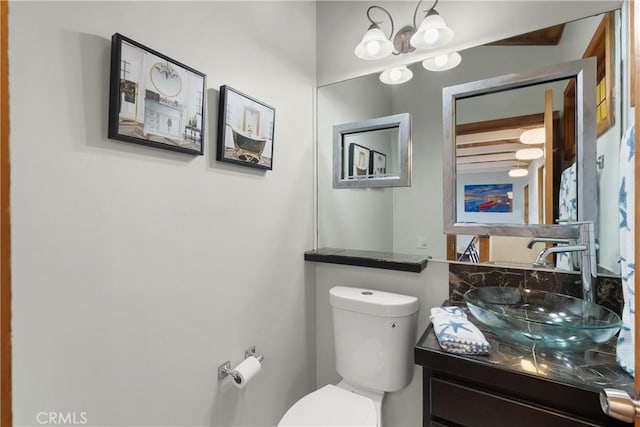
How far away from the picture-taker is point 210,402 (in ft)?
3.92

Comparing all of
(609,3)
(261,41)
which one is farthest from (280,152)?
(609,3)

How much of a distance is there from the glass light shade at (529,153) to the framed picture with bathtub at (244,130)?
1174 mm

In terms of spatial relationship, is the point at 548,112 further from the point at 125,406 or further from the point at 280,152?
the point at 125,406

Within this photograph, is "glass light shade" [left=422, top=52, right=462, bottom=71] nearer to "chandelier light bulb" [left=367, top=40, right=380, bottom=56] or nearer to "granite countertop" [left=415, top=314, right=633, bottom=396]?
"chandelier light bulb" [left=367, top=40, right=380, bottom=56]

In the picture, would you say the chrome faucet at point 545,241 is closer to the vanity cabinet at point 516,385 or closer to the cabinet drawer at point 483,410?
the vanity cabinet at point 516,385

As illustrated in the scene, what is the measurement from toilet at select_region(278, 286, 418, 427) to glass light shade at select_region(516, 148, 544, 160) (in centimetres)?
83


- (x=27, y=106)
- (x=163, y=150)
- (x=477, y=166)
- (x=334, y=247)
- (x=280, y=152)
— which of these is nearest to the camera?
(x=27, y=106)

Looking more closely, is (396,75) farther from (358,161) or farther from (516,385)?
(516,385)

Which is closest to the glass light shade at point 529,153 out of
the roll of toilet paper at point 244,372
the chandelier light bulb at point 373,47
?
the chandelier light bulb at point 373,47

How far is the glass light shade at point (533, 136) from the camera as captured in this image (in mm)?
1291

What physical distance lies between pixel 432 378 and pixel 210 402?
0.88 metres

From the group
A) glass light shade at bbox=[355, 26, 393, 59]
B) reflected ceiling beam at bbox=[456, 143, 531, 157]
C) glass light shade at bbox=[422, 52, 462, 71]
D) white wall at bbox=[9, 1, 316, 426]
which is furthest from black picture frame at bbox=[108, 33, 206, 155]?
reflected ceiling beam at bbox=[456, 143, 531, 157]

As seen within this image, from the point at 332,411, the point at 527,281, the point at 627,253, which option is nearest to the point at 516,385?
the point at 627,253

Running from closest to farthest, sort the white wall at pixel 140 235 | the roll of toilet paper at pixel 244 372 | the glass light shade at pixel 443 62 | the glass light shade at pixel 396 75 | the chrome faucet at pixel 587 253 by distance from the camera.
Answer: the white wall at pixel 140 235 < the chrome faucet at pixel 587 253 < the roll of toilet paper at pixel 244 372 < the glass light shade at pixel 443 62 < the glass light shade at pixel 396 75
